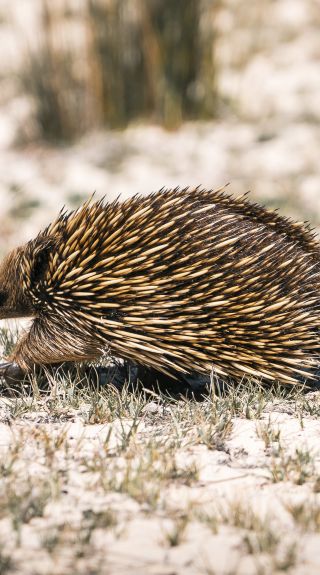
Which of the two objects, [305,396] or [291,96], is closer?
[305,396]

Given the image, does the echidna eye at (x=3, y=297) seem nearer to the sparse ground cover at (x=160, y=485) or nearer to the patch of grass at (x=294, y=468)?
the sparse ground cover at (x=160, y=485)

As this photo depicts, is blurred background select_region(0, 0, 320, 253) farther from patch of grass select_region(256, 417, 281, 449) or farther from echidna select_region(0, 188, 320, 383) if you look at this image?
patch of grass select_region(256, 417, 281, 449)

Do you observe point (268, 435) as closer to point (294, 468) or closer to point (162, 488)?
point (294, 468)

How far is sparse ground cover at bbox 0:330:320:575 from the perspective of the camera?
2.67 meters

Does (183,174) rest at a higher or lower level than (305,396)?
higher

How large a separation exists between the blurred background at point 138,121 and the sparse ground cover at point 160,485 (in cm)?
556

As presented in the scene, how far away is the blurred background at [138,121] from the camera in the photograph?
9.89 meters

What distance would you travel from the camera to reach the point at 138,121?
35.6 ft

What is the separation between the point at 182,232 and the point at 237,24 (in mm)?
8928

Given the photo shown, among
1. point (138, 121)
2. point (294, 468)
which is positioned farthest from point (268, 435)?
point (138, 121)

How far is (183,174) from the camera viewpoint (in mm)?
10023

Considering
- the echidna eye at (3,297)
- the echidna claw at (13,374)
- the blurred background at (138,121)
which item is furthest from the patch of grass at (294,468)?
the blurred background at (138,121)

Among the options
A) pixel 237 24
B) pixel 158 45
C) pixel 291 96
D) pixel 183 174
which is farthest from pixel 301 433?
pixel 237 24

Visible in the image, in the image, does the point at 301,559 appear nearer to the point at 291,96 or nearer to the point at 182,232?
the point at 182,232
